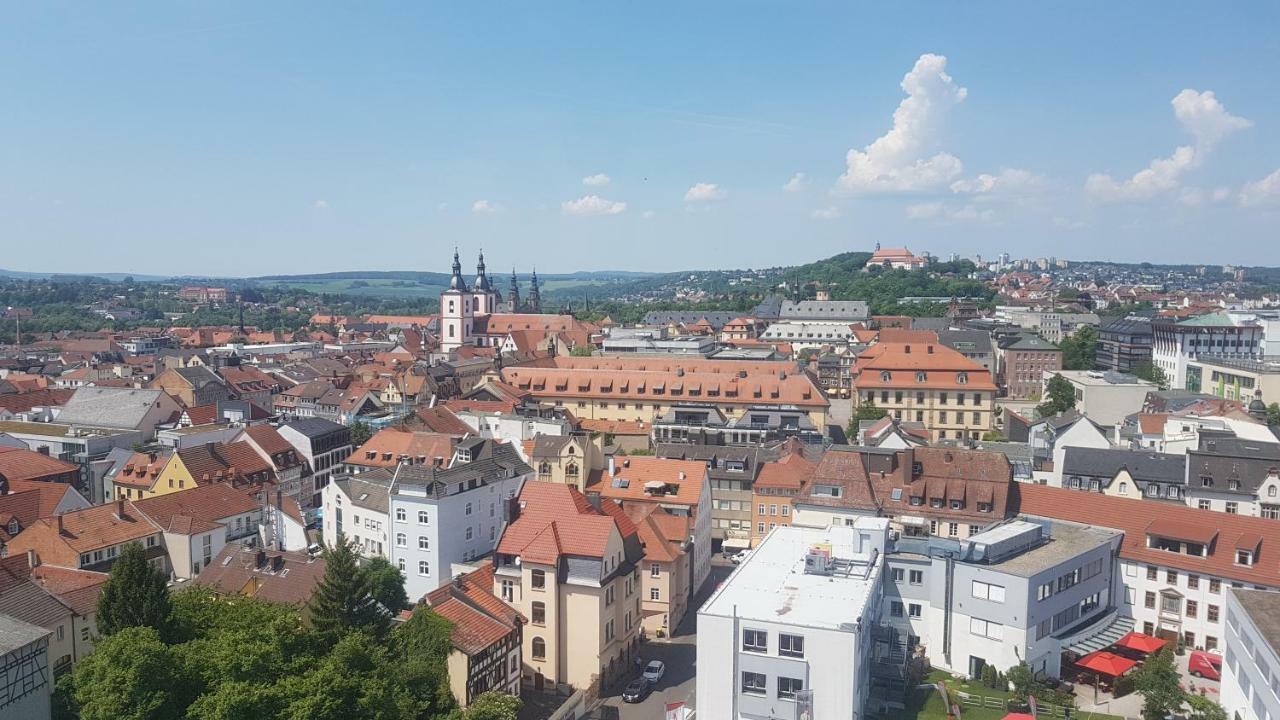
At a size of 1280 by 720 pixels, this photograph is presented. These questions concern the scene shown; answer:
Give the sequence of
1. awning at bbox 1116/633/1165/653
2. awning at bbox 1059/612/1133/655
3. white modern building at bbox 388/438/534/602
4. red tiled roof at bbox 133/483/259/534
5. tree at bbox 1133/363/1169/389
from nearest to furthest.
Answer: awning at bbox 1059/612/1133/655, awning at bbox 1116/633/1165/653, white modern building at bbox 388/438/534/602, red tiled roof at bbox 133/483/259/534, tree at bbox 1133/363/1169/389

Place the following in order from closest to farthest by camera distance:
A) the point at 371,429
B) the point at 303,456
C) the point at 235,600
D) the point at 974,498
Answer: the point at 235,600 → the point at 974,498 → the point at 303,456 → the point at 371,429

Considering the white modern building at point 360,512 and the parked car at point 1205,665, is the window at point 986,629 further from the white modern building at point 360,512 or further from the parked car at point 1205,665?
the white modern building at point 360,512

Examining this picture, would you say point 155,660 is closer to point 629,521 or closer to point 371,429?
point 629,521

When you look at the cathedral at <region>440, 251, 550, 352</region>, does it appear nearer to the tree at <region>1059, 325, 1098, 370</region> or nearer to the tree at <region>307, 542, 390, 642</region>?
the tree at <region>1059, 325, 1098, 370</region>

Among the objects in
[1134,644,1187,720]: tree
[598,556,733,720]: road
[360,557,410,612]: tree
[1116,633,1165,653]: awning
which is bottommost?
[598,556,733,720]: road

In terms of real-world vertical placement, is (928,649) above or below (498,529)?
below

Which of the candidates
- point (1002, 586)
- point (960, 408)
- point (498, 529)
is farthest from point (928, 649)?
point (960, 408)

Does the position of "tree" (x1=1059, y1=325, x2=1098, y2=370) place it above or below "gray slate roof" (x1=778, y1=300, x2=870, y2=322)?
below

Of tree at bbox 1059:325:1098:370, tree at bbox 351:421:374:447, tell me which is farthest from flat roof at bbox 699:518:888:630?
tree at bbox 1059:325:1098:370
